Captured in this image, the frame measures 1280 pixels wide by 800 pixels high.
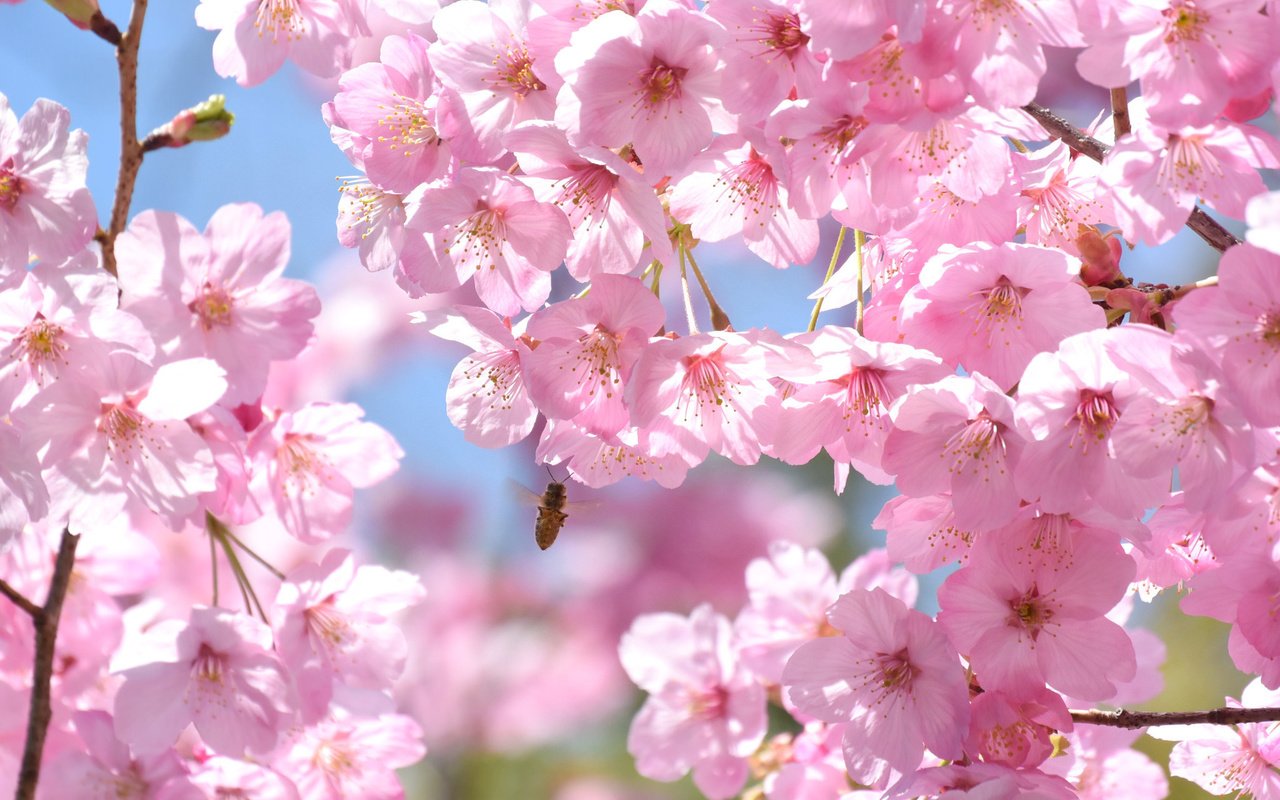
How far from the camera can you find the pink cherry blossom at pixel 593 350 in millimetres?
1041

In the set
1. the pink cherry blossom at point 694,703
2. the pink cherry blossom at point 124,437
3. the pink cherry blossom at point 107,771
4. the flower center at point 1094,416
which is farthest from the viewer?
the pink cherry blossom at point 694,703

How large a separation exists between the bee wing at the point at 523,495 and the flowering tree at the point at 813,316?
38 centimetres

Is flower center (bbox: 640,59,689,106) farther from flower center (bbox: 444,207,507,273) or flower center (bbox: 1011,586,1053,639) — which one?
flower center (bbox: 1011,586,1053,639)

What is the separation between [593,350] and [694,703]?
0.87 metres

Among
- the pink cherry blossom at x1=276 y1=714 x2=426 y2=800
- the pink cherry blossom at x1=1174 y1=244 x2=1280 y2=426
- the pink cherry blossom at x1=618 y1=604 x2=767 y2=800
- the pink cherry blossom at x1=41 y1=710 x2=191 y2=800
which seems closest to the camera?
the pink cherry blossom at x1=1174 y1=244 x2=1280 y2=426

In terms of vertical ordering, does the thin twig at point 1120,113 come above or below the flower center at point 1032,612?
above

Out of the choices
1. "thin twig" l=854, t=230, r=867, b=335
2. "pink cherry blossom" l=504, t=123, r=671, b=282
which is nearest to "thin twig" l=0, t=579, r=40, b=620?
"pink cherry blossom" l=504, t=123, r=671, b=282

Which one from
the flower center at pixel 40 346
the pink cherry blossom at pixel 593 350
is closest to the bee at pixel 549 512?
the pink cherry blossom at pixel 593 350

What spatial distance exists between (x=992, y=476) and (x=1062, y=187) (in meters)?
0.30

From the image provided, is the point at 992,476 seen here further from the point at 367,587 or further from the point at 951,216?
the point at 367,587

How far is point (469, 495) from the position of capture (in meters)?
3.37

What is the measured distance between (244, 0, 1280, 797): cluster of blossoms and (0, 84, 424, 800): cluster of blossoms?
9.0 inches

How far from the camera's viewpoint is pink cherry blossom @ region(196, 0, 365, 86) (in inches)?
47.4

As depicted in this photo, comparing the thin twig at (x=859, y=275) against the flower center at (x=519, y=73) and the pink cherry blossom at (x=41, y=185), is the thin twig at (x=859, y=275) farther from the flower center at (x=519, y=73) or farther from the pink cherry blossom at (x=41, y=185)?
the pink cherry blossom at (x=41, y=185)
